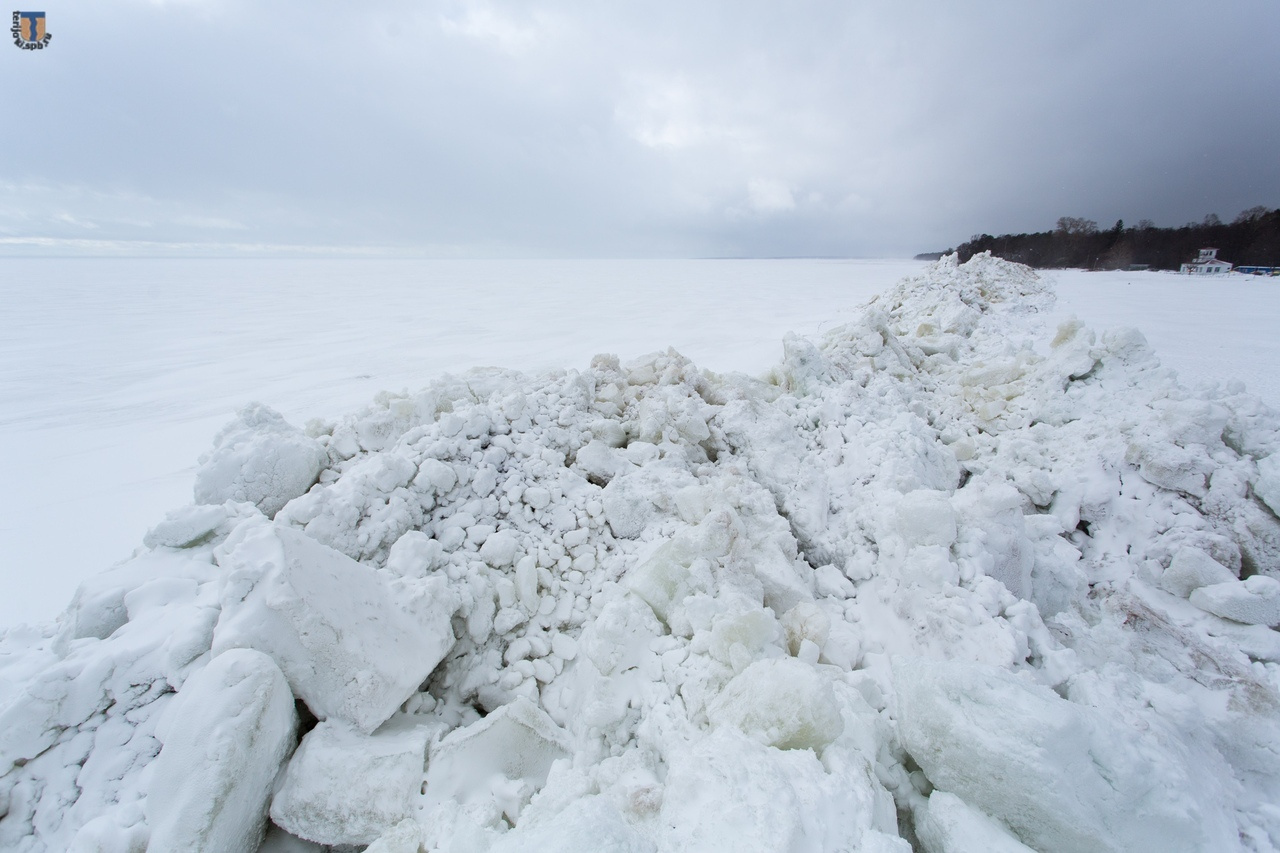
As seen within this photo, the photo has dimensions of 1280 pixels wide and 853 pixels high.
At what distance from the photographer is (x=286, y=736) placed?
146 cm

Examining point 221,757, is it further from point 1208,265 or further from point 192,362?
point 1208,265

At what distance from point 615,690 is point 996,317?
892 cm

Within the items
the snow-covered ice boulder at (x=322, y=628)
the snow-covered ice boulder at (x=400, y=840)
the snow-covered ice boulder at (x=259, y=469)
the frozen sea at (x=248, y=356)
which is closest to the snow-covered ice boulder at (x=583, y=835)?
the snow-covered ice boulder at (x=400, y=840)

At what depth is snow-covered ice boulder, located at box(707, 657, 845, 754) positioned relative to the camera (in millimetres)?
1340

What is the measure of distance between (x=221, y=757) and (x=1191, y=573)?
3.63 metres

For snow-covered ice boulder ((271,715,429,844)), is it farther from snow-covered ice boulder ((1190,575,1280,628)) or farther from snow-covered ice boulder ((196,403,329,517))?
snow-covered ice boulder ((1190,575,1280,628))

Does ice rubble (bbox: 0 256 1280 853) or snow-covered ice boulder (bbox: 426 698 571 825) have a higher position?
ice rubble (bbox: 0 256 1280 853)

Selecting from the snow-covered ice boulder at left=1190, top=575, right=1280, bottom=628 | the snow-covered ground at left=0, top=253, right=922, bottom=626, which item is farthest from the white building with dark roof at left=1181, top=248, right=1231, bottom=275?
the snow-covered ice boulder at left=1190, top=575, right=1280, bottom=628

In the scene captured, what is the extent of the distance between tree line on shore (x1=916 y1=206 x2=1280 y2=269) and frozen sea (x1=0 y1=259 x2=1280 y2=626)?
15541 mm

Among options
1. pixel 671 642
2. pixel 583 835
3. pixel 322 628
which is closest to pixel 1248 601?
pixel 671 642

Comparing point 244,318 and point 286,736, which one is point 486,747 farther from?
point 244,318

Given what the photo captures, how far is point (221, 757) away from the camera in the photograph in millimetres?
1283

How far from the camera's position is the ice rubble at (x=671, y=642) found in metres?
1.25

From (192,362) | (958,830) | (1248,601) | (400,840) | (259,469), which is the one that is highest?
(192,362)
